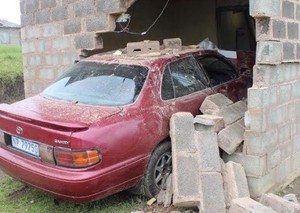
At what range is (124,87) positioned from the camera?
4.87m

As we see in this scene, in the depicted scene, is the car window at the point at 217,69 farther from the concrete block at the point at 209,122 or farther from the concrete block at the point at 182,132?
the concrete block at the point at 182,132

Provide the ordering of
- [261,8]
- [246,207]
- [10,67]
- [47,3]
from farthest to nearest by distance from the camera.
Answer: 1. [10,67]
2. [47,3]
3. [261,8]
4. [246,207]

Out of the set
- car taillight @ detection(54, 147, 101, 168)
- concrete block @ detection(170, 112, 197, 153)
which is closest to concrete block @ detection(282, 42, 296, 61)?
concrete block @ detection(170, 112, 197, 153)

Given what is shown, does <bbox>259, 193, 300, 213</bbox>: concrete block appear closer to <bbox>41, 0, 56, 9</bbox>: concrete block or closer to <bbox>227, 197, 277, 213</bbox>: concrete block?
<bbox>227, 197, 277, 213</bbox>: concrete block

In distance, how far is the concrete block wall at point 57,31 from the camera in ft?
→ 22.0

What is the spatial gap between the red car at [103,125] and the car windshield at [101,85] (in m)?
0.01

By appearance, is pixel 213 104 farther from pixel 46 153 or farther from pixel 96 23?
pixel 96 23

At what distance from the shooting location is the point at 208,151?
4.57m

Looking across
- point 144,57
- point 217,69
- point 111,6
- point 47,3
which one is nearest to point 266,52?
point 217,69

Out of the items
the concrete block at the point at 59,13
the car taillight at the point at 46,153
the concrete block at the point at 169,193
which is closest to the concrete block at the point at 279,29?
the concrete block at the point at 169,193

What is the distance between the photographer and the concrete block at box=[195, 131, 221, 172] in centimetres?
448

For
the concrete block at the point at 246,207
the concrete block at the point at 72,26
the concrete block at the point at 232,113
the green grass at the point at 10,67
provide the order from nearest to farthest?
the concrete block at the point at 246,207 → the concrete block at the point at 232,113 → the concrete block at the point at 72,26 → the green grass at the point at 10,67

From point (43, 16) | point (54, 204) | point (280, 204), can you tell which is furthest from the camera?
point (43, 16)

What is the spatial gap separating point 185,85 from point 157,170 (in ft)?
4.01
